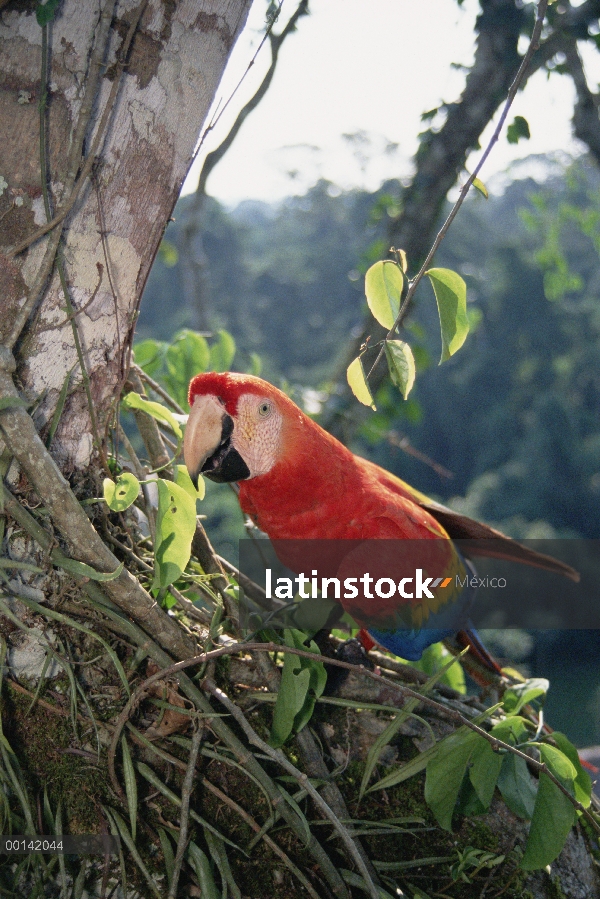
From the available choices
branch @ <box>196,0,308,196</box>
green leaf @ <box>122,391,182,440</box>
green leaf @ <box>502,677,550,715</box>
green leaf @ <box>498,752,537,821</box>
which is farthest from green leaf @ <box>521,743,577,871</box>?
branch @ <box>196,0,308,196</box>

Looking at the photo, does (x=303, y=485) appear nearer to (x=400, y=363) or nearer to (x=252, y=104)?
(x=400, y=363)

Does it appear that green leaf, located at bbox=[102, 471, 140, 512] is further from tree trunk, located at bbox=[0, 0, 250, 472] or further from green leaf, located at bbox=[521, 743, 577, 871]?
green leaf, located at bbox=[521, 743, 577, 871]

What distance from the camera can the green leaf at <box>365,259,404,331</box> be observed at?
1.68 feet

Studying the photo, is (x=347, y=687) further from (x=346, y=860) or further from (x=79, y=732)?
(x=79, y=732)

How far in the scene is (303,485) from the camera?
0.69m

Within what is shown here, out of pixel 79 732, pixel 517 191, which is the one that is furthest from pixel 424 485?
pixel 79 732

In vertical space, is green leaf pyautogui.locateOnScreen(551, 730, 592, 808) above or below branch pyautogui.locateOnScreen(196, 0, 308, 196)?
below

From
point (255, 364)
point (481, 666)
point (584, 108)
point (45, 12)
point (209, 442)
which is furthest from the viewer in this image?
point (584, 108)

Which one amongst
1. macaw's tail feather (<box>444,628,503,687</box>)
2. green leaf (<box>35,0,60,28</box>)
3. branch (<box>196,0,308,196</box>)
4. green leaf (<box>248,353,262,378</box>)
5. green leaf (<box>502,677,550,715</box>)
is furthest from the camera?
branch (<box>196,0,308,196</box>)

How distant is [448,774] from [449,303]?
0.38m

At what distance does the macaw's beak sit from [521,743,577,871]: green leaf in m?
0.40

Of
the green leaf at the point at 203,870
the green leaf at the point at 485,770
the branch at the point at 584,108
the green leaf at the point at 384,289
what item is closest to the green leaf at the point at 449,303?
the green leaf at the point at 384,289

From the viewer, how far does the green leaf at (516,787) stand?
0.52 meters

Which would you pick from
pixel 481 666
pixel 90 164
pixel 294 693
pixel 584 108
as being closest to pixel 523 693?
pixel 481 666
